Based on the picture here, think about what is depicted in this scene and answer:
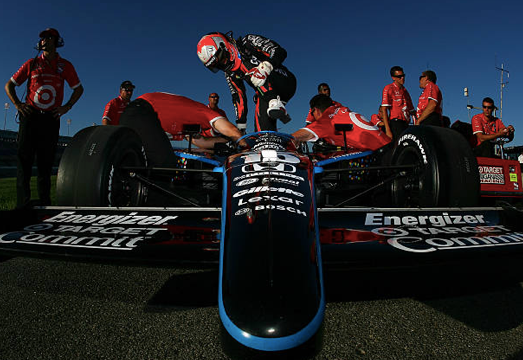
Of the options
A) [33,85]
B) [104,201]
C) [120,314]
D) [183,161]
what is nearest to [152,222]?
[120,314]

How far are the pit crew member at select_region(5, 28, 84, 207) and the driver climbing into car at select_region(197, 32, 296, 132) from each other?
1.83 metres

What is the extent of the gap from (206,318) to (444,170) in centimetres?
164

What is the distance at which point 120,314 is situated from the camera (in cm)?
147

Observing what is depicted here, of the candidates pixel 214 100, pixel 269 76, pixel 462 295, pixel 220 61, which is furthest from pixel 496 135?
pixel 214 100

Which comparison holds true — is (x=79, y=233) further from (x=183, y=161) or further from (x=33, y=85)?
(x=33, y=85)

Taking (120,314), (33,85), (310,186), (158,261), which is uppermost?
(33,85)

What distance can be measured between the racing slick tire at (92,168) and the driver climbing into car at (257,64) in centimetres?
234

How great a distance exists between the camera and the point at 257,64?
466 centimetres

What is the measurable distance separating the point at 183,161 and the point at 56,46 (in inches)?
76.0

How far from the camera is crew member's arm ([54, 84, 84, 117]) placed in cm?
353

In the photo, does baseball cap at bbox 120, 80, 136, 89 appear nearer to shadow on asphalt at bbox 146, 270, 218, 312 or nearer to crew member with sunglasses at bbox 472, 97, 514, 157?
shadow on asphalt at bbox 146, 270, 218, 312

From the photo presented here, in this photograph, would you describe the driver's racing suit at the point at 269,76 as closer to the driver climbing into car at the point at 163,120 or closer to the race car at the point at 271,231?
the driver climbing into car at the point at 163,120

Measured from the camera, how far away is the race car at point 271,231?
97cm

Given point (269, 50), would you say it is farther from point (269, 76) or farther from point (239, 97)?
point (239, 97)
